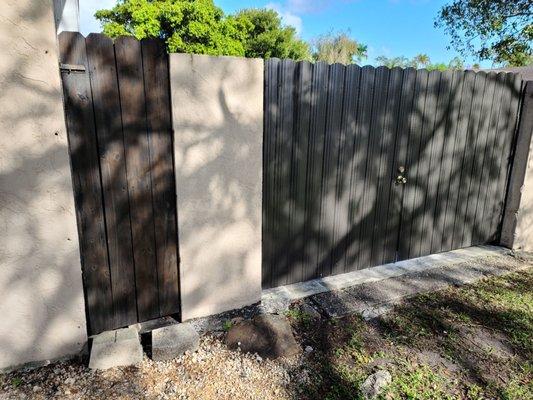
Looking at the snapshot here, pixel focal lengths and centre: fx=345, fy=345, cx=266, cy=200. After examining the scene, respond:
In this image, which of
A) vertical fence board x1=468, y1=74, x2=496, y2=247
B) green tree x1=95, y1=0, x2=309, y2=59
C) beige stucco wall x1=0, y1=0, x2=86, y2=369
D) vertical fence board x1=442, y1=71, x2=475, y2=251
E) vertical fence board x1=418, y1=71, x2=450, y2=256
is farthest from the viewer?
green tree x1=95, y1=0, x2=309, y2=59

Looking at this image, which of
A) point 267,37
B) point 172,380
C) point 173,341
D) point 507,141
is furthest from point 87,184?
point 267,37

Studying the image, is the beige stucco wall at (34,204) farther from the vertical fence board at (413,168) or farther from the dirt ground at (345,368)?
the vertical fence board at (413,168)

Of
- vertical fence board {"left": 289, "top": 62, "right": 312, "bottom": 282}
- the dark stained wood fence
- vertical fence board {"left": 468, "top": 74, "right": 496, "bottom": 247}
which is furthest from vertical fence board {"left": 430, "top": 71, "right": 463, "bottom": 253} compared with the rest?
vertical fence board {"left": 289, "top": 62, "right": 312, "bottom": 282}

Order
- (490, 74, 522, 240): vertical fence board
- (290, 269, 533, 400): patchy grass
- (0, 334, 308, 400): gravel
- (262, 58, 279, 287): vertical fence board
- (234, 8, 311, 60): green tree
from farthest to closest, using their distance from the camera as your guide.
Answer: (234, 8, 311, 60): green tree, (490, 74, 522, 240): vertical fence board, (262, 58, 279, 287): vertical fence board, (290, 269, 533, 400): patchy grass, (0, 334, 308, 400): gravel

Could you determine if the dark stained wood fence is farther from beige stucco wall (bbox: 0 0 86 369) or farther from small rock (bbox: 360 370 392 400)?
beige stucco wall (bbox: 0 0 86 369)

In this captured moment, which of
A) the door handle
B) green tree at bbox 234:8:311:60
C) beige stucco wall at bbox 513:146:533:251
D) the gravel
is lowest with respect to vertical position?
the gravel

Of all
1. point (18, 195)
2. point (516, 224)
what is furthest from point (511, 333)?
point (18, 195)

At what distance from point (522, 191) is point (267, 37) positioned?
1919cm

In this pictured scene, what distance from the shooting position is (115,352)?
2359 millimetres

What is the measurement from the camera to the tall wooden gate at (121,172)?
2.29 meters

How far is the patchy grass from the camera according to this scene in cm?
226

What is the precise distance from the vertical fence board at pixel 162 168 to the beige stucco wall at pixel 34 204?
1.87ft

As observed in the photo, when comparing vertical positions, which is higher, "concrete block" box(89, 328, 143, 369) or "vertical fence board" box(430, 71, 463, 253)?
"vertical fence board" box(430, 71, 463, 253)

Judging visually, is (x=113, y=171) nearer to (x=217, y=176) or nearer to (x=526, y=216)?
(x=217, y=176)
